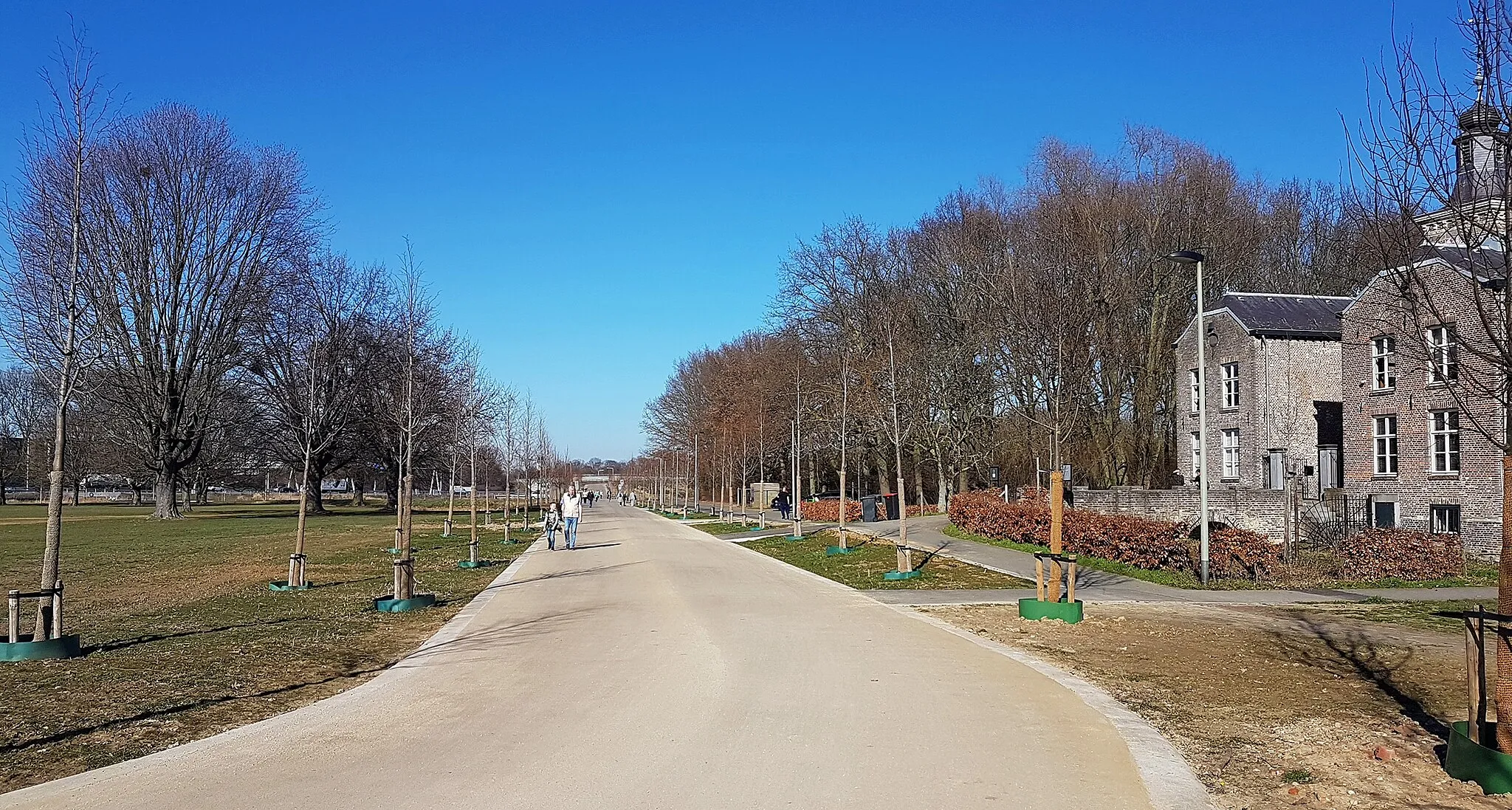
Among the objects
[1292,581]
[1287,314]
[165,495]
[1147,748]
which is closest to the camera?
[1147,748]

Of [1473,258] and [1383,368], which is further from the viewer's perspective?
A: [1383,368]

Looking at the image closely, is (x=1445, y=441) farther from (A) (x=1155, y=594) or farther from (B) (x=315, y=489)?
(B) (x=315, y=489)

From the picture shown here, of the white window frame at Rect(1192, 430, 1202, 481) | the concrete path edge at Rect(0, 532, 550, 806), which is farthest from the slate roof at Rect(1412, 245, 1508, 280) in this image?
the white window frame at Rect(1192, 430, 1202, 481)

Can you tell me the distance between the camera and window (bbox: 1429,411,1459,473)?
2750 cm

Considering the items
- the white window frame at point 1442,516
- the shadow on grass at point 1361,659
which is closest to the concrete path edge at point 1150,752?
the shadow on grass at point 1361,659

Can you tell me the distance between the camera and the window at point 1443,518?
90.0 feet

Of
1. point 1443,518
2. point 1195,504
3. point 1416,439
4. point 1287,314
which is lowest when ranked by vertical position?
point 1443,518

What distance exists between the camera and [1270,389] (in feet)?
118

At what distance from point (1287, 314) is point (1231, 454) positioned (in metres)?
5.26

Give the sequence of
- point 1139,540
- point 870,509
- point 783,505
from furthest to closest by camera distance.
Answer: point 783,505 < point 870,509 < point 1139,540

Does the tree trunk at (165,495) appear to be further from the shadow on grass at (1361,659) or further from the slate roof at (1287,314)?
the shadow on grass at (1361,659)

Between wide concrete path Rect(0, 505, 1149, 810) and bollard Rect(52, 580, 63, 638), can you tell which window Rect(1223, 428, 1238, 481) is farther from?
bollard Rect(52, 580, 63, 638)

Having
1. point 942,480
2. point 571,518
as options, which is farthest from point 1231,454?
point 571,518

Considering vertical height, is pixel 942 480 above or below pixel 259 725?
above
